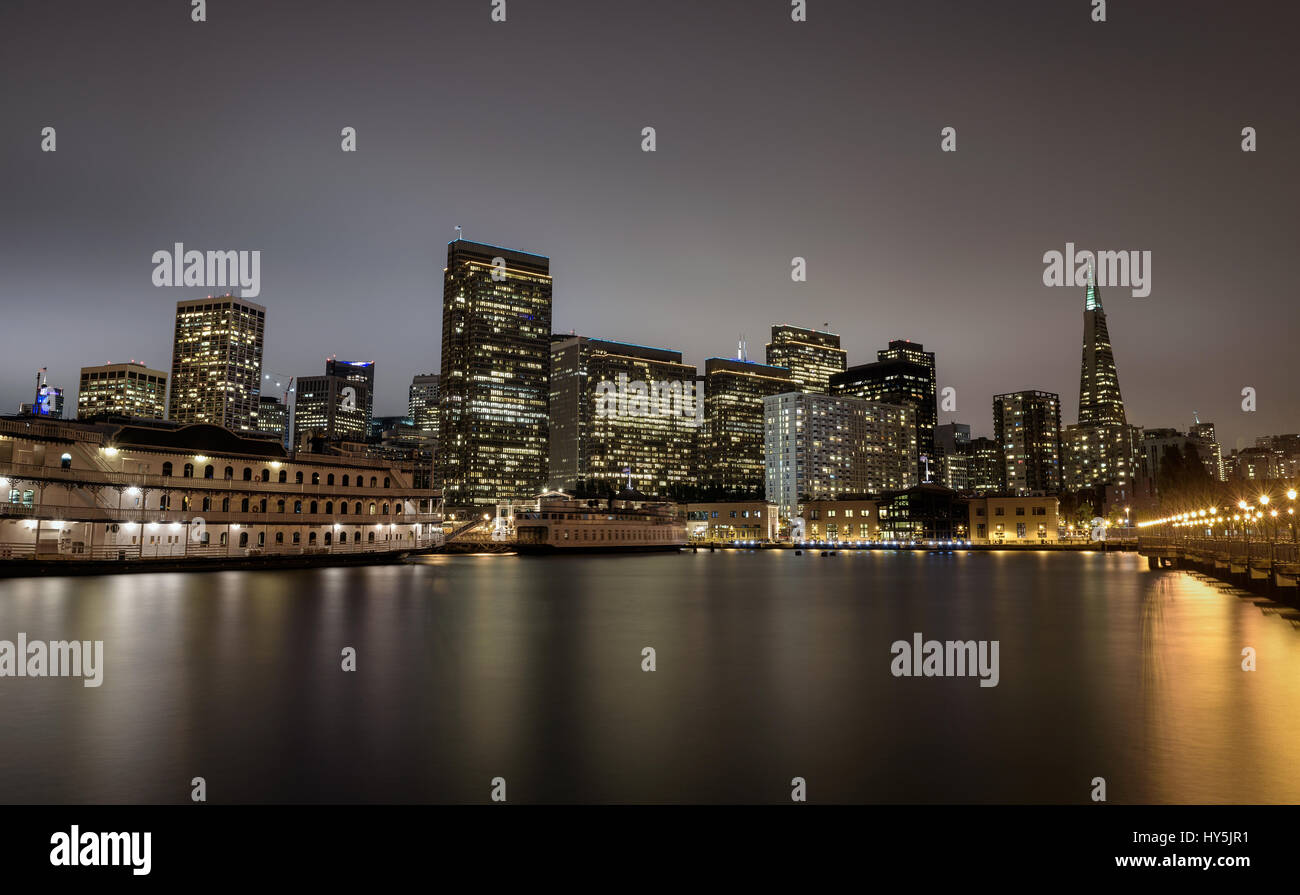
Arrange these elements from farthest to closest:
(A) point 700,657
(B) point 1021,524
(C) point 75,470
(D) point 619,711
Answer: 1. (B) point 1021,524
2. (C) point 75,470
3. (A) point 700,657
4. (D) point 619,711

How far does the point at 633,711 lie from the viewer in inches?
723

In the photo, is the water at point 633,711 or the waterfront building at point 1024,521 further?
the waterfront building at point 1024,521

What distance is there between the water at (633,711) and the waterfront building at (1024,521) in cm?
16474

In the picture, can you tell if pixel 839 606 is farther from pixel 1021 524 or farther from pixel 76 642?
pixel 1021 524

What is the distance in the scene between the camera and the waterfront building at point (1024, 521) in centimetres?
18988

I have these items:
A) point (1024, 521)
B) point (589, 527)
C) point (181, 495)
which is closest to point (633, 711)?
point (181, 495)

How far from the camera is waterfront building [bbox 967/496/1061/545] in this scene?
623ft

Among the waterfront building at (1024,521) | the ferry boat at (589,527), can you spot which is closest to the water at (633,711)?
the ferry boat at (589,527)

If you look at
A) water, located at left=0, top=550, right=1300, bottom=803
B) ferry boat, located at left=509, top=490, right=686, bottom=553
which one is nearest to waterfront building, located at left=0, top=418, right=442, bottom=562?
water, located at left=0, top=550, right=1300, bottom=803

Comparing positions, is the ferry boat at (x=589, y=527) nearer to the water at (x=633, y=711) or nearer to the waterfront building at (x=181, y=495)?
the waterfront building at (x=181, y=495)
